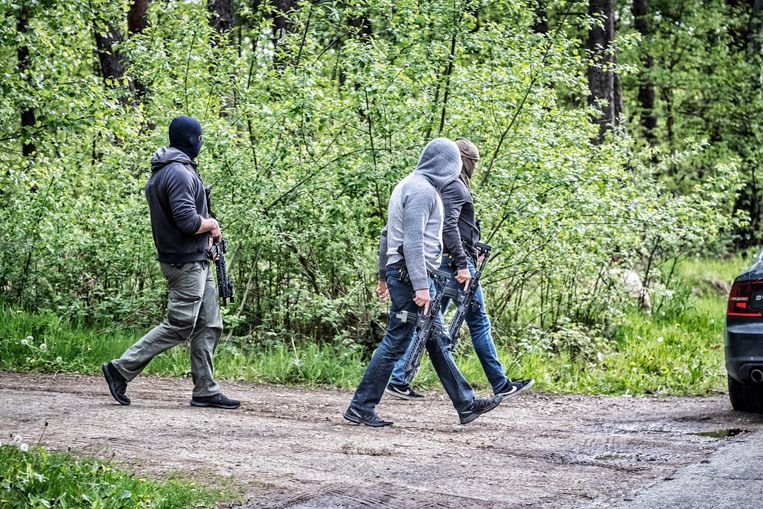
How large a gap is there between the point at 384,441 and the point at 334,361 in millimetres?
3613

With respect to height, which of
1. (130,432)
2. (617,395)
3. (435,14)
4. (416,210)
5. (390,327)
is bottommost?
(617,395)

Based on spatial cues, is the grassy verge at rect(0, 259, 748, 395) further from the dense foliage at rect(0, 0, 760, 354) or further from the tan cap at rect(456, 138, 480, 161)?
the tan cap at rect(456, 138, 480, 161)

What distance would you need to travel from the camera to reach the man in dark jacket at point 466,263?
870 centimetres

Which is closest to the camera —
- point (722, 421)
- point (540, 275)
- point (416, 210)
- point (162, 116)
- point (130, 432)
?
point (130, 432)

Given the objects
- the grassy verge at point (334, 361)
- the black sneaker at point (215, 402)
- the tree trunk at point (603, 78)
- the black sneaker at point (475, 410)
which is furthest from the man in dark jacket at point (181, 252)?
the tree trunk at point (603, 78)

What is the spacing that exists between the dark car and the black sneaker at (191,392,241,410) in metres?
4.02

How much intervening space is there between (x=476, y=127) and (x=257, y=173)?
8.31ft

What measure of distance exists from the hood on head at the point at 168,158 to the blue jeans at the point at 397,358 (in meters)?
1.83

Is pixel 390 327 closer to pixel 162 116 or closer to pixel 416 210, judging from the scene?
pixel 416 210

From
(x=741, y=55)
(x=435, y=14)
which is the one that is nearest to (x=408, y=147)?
(x=435, y=14)

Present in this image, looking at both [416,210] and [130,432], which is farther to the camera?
[416,210]

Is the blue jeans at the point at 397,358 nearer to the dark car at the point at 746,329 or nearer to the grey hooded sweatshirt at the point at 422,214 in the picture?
the grey hooded sweatshirt at the point at 422,214

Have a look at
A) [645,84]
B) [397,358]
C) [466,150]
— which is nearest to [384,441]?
[397,358]

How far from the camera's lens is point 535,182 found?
11172 millimetres
